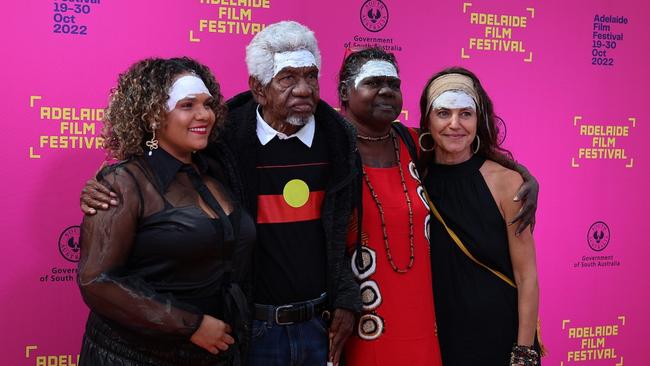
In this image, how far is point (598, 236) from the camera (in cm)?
363

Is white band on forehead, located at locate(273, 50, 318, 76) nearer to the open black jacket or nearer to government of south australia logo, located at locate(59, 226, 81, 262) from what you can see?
the open black jacket

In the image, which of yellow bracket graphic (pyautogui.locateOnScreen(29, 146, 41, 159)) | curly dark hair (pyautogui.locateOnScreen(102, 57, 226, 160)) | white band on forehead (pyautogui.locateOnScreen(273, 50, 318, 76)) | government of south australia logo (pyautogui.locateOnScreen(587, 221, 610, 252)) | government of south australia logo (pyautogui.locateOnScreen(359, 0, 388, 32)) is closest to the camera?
curly dark hair (pyautogui.locateOnScreen(102, 57, 226, 160))

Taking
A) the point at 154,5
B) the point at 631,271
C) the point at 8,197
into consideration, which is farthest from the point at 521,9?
the point at 8,197

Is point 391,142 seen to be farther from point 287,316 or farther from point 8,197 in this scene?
point 8,197

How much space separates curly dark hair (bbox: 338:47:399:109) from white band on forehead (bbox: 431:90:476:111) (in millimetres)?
230

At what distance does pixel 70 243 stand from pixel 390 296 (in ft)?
4.55

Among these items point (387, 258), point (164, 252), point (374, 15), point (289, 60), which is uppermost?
point (374, 15)

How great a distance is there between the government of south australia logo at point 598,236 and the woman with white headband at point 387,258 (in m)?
1.74

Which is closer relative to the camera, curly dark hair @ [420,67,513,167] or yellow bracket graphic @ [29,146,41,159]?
curly dark hair @ [420,67,513,167]

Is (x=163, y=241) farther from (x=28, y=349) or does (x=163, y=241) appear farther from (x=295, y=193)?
(x=28, y=349)

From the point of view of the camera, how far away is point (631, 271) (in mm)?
3748

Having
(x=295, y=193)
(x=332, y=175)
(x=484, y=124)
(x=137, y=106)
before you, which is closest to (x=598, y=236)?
(x=484, y=124)

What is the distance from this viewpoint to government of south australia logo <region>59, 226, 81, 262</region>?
8.57ft

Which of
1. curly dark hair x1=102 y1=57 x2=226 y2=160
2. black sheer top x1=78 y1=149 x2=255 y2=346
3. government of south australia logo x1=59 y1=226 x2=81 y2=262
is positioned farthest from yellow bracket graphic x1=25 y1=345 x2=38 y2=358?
curly dark hair x1=102 y1=57 x2=226 y2=160
